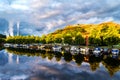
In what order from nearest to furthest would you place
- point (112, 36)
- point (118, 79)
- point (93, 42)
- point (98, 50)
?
point (118, 79) → point (98, 50) → point (112, 36) → point (93, 42)

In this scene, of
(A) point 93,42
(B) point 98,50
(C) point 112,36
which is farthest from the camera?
(A) point 93,42

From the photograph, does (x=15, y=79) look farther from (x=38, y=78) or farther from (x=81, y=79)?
(x=81, y=79)

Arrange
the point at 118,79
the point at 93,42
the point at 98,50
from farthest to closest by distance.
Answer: the point at 93,42
the point at 98,50
the point at 118,79

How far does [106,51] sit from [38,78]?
87.5 m

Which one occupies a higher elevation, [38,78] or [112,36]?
[112,36]

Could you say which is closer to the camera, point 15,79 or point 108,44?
point 15,79

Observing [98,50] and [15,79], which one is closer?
[15,79]

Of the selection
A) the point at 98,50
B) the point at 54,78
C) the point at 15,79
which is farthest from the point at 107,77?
the point at 98,50

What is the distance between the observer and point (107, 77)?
178ft

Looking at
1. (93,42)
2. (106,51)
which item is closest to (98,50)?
(106,51)

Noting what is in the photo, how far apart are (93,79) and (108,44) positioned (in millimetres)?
119738

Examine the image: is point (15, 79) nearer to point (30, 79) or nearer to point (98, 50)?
point (30, 79)

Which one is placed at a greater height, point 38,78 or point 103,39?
point 103,39

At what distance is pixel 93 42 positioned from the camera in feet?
620
